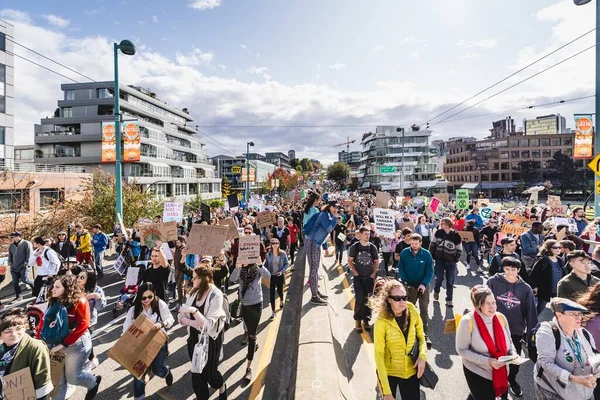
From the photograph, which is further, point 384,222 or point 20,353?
point 384,222

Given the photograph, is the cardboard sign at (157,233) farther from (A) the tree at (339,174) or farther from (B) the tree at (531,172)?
(A) the tree at (339,174)

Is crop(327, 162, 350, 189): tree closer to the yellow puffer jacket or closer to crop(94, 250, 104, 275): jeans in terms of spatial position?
crop(94, 250, 104, 275): jeans

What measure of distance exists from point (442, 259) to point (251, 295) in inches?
182

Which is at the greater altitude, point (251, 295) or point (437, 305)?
point (251, 295)

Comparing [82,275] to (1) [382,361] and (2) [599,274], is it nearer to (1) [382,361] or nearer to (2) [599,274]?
(1) [382,361]

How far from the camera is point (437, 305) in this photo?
7566 millimetres

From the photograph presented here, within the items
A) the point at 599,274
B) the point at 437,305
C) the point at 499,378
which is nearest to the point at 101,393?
the point at 499,378

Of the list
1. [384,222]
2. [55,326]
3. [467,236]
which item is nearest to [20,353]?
[55,326]

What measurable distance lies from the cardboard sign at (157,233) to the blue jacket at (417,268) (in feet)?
21.5

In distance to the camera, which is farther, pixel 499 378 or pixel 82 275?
pixel 82 275

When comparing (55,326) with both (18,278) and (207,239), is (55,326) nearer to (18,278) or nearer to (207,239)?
(207,239)

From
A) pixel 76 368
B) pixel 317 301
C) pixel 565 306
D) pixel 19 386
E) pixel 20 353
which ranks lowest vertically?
pixel 317 301

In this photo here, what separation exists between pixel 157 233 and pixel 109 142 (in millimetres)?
6899

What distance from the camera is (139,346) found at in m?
3.97
